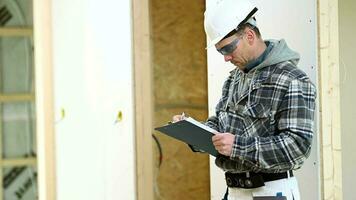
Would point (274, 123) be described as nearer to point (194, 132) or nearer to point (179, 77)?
point (194, 132)

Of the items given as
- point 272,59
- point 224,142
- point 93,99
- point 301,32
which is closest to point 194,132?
point 224,142

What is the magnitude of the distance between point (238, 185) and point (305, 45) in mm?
675

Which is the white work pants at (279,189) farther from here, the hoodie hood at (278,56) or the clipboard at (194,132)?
the hoodie hood at (278,56)

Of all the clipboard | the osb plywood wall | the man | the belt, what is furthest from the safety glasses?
the osb plywood wall

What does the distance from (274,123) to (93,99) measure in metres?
1.88

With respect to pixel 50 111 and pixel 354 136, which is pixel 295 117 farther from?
pixel 50 111

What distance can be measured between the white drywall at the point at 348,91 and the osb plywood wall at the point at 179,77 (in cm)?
90

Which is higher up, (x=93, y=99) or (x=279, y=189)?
(x=93, y=99)

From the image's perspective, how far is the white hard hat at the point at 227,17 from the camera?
1837 millimetres

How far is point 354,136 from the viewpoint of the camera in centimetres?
301

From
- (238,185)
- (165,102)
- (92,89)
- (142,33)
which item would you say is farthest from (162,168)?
(238,185)

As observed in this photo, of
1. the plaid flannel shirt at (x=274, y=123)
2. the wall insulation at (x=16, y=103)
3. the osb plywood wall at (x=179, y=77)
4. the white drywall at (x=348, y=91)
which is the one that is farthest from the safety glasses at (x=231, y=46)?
the wall insulation at (x=16, y=103)

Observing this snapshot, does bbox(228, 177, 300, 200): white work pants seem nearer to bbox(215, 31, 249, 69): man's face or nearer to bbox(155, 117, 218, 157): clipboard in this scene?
bbox(155, 117, 218, 157): clipboard

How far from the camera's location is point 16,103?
5152 millimetres
